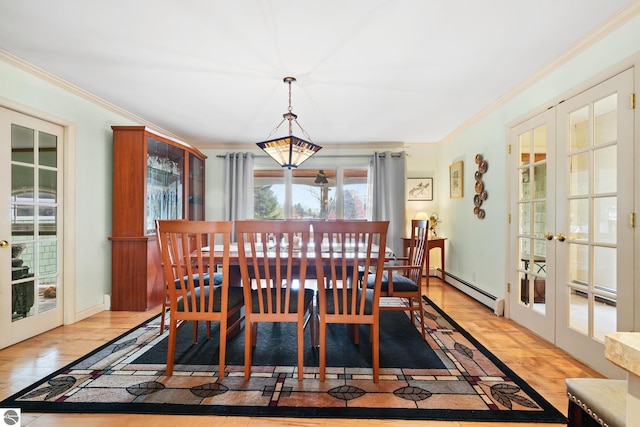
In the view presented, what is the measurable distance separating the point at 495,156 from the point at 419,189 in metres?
1.94

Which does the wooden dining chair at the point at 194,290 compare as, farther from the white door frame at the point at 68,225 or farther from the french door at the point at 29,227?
the white door frame at the point at 68,225

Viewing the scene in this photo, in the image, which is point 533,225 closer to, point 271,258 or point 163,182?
point 271,258

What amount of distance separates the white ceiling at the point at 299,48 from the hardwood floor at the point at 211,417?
7.58 ft

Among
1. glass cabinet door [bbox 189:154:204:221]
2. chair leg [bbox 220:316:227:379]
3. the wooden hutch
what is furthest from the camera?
glass cabinet door [bbox 189:154:204:221]

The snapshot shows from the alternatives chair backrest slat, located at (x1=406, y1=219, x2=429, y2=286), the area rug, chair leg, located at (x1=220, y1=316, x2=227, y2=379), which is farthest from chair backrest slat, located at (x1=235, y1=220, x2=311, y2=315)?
chair backrest slat, located at (x1=406, y1=219, x2=429, y2=286)

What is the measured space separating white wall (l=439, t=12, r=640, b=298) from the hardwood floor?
0.58m

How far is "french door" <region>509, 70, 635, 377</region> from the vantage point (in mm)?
1949

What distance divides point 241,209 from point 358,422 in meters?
4.18

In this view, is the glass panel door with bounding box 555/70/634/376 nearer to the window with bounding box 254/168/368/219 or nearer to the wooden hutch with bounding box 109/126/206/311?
the window with bounding box 254/168/368/219

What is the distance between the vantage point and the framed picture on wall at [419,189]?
5410 millimetres

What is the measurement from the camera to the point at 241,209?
5.31m

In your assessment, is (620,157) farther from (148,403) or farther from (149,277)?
(149,277)

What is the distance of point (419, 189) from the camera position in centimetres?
542

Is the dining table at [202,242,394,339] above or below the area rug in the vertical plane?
above
